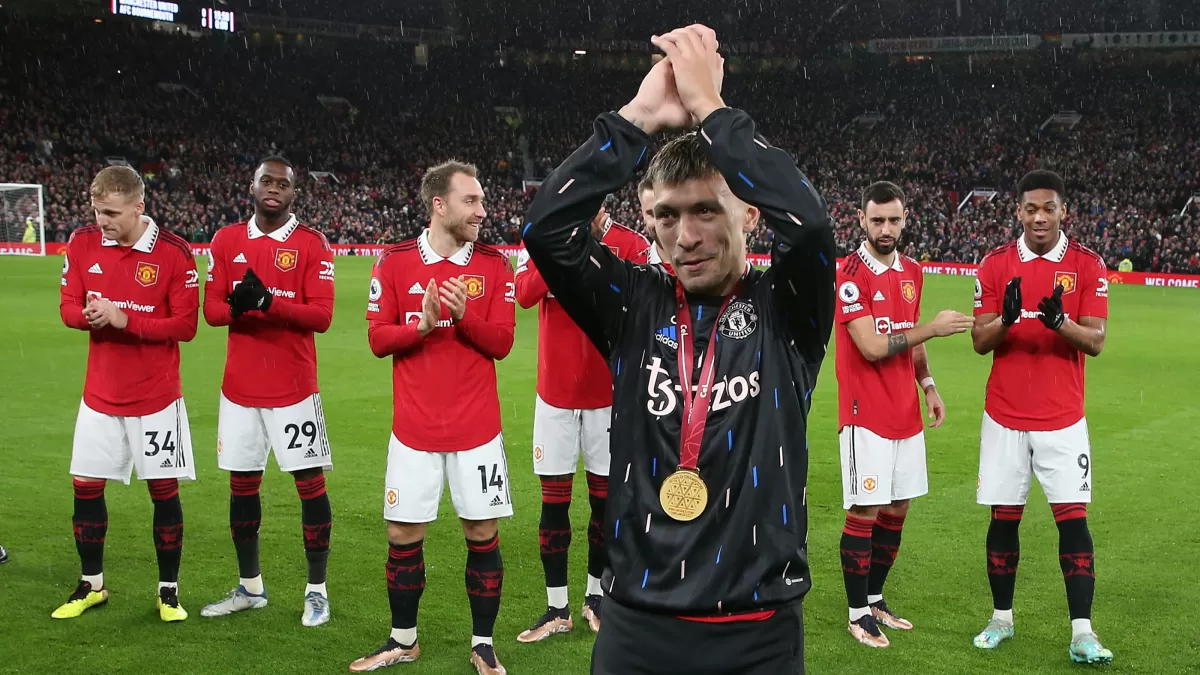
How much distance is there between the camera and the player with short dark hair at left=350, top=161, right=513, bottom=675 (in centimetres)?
518

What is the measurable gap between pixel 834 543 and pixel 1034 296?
2.47m

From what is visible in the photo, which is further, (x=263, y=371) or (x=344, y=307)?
(x=344, y=307)

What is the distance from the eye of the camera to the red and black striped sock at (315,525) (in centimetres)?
594

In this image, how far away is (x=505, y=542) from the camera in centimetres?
740

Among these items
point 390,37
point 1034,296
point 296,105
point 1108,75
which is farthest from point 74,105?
point 1034,296

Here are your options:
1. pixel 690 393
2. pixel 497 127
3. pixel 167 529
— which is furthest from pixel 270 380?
pixel 497 127

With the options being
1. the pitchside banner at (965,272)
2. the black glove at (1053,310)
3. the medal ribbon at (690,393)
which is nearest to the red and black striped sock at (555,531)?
the black glove at (1053,310)

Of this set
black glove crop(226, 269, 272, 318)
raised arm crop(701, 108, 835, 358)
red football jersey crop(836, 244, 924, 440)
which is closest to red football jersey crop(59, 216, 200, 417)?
black glove crop(226, 269, 272, 318)

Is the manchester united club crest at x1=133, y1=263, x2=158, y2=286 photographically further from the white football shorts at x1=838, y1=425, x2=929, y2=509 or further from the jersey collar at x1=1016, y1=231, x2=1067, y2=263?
the jersey collar at x1=1016, y1=231, x2=1067, y2=263

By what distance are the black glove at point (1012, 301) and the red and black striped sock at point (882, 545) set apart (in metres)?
1.30

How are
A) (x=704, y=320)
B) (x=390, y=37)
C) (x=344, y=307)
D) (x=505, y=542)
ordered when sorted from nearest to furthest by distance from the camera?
1. (x=704, y=320)
2. (x=505, y=542)
3. (x=344, y=307)
4. (x=390, y=37)

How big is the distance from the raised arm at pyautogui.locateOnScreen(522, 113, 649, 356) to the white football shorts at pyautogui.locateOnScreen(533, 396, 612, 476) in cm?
354

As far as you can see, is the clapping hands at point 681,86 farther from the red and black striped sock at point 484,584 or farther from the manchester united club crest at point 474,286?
the red and black striped sock at point 484,584

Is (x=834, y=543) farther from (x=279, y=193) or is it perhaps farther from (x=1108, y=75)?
(x=1108, y=75)
